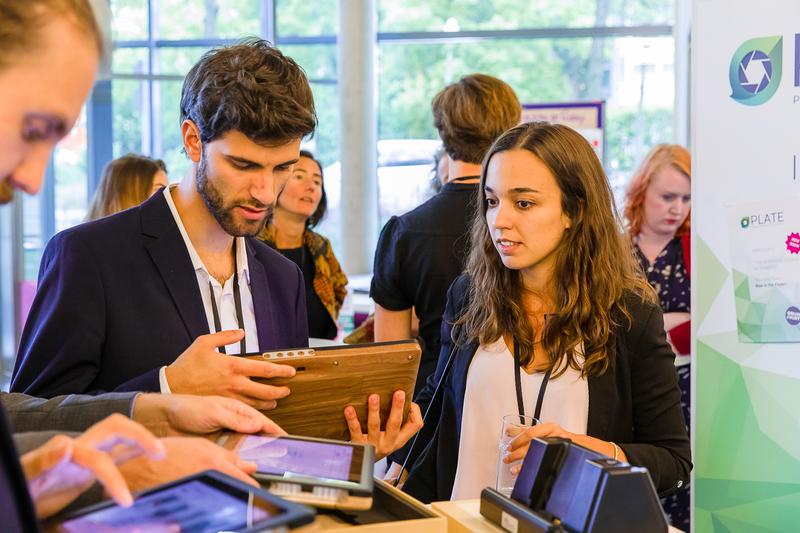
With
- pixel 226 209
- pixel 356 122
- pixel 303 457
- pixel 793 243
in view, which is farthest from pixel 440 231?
pixel 356 122

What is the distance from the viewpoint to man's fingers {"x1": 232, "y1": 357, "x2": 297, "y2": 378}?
1.51 metres

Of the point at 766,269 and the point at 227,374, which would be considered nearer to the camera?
the point at 227,374

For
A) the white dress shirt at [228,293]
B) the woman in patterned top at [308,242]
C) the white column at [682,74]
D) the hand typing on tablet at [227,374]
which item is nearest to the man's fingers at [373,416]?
the hand typing on tablet at [227,374]

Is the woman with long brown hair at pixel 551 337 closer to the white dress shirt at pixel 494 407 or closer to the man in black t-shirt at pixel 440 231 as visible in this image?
the white dress shirt at pixel 494 407

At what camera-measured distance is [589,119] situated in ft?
→ 20.5

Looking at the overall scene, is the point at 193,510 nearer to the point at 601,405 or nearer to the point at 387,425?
the point at 387,425

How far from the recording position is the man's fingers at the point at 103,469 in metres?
0.89

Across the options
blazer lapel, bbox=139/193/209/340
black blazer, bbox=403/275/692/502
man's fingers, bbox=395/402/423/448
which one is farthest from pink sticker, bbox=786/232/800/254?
blazer lapel, bbox=139/193/209/340

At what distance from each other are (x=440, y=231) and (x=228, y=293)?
1183mm

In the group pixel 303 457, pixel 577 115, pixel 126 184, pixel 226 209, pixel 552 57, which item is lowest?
pixel 303 457

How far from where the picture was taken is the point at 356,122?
31.0 feet

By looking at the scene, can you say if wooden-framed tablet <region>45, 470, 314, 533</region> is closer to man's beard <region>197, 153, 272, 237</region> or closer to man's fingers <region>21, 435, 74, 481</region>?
man's fingers <region>21, 435, 74, 481</region>

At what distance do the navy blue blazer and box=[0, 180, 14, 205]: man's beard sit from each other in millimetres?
779

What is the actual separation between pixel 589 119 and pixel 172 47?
4.65m
